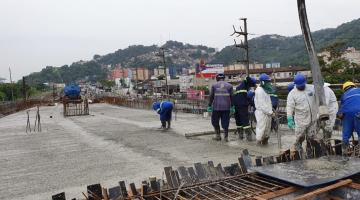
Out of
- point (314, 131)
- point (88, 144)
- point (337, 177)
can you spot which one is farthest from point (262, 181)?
point (88, 144)

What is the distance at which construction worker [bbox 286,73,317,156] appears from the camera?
287 inches

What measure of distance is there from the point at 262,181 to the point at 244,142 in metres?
5.09

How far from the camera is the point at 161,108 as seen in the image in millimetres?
12750

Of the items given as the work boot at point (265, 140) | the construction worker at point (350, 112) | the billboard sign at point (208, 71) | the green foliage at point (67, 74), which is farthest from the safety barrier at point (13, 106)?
the green foliage at point (67, 74)

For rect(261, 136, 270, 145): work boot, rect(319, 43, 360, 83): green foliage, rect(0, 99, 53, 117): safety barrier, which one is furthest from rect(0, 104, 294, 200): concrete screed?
rect(319, 43, 360, 83): green foliage

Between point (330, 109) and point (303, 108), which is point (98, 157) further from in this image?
point (330, 109)

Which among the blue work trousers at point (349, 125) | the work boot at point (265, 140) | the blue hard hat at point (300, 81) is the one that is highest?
the blue hard hat at point (300, 81)

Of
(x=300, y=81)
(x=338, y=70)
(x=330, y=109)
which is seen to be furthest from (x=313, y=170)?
(x=338, y=70)

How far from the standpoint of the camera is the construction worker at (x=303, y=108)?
7285mm

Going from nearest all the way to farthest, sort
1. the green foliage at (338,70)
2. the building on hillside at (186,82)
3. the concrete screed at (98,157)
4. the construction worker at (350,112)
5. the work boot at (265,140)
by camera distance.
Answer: the concrete screed at (98,157) → the construction worker at (350,112) → the work boot at (265,140) → the green foliage at (338,70) → the building on hillside at (186,82)

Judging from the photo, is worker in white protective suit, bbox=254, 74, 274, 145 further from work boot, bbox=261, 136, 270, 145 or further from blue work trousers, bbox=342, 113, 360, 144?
blue work trousers, bbox=342, 113, 360, 144

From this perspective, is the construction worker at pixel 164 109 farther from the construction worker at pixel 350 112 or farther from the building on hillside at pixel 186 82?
the building on hillside at pixel 186 82

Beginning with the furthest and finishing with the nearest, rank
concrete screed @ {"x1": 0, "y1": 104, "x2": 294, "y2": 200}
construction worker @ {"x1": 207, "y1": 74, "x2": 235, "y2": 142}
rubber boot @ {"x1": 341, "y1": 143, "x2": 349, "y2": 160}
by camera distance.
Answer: construction worker @ {"x1": 207, "y1": 74, "x2": 235, "y2": 142}, concrete screed @ {"x1": 0, "y1": 104, "x2": 294, "y2": 200}, rubber boot @ {"x1": 341, "y1": 143, "x2": 349, "y2": 160}

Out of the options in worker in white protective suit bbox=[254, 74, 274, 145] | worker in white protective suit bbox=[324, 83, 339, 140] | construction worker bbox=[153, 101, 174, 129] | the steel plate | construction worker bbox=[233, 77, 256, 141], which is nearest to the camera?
the steel plate
